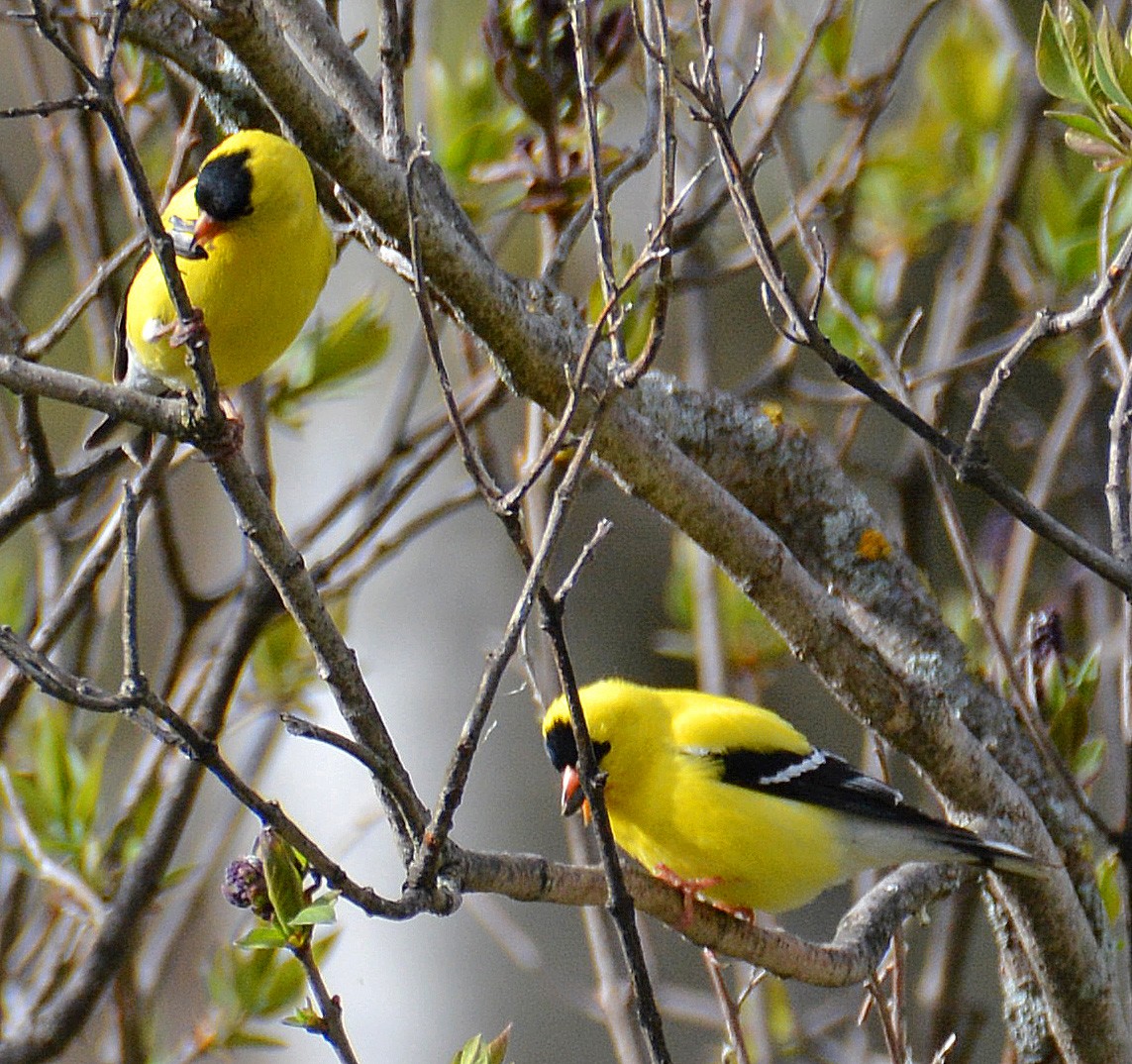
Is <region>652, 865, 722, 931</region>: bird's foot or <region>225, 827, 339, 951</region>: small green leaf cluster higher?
<region>652, 865, 722, 931</region>: bird's foot

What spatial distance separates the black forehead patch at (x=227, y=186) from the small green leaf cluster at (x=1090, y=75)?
1.18 m

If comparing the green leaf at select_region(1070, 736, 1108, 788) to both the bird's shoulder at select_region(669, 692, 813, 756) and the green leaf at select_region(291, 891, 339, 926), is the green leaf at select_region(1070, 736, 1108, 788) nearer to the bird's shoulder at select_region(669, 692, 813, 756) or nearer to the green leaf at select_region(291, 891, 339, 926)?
the bird's shoulder at select_region(669, 692, 813, 756)

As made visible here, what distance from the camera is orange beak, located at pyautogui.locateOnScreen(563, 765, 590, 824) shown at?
2.32 meters

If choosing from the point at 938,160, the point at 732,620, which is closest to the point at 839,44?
the point at 938,160

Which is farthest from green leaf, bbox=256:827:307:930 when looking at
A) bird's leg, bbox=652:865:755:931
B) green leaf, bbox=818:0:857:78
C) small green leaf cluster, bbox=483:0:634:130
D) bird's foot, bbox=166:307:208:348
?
green leaf, bbox=818:0:857:78

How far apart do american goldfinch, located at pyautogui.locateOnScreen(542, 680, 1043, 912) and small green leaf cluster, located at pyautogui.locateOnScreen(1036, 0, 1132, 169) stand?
48.1 inches

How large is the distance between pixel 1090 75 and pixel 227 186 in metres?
1.26

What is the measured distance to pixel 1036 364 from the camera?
194 inches

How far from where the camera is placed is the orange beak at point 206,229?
226 cm

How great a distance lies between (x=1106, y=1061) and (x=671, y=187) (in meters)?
1.37

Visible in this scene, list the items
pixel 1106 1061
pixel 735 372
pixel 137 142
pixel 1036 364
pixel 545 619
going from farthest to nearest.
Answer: pixel 735 372 → pixel 1036 364 → pixel 137 142 → pixel 1106 1061 → pixel 545 619

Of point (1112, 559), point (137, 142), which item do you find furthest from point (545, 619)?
point (137, 142)

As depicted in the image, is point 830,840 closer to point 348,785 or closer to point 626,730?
point 626,730

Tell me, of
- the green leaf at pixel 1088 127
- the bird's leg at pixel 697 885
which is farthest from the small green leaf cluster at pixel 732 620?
the green leaf at pixel 1088 127
